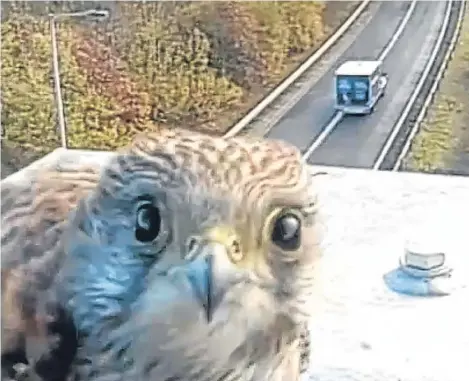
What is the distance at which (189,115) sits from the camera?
114 centimetres

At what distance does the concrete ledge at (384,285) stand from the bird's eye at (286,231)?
0.33 m

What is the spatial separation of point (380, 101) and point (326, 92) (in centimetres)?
7

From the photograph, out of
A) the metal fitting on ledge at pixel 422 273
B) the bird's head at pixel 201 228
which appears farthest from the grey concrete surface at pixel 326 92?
the bird's head at pixel 201 228

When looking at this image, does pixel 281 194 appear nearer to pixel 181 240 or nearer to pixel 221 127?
pixel 181 240

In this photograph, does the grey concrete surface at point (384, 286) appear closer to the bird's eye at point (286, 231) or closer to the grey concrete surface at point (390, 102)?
the grey concrete surface at point (390, 102)

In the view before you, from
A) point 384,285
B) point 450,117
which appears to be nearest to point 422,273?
point 384,285

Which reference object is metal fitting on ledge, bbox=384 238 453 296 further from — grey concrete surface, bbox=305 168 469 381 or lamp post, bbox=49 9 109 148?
lamp post, bbox=49 9 109 148

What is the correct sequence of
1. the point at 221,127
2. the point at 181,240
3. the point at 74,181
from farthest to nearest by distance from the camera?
the point at 221,127 → the point at 74,181 → the point at 181,240

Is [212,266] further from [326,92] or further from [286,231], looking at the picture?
[326,92]

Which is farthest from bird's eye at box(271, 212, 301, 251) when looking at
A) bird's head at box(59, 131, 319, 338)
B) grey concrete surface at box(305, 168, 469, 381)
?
grey concrete surface at box(305, 168, 469, 381)

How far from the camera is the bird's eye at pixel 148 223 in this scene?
725 millimetres

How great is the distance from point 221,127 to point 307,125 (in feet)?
0.37

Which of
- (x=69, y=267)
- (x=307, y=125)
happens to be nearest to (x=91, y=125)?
(x=307, y=125)

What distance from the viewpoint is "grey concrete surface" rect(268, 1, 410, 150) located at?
1139mm
